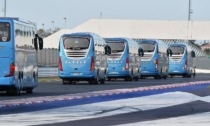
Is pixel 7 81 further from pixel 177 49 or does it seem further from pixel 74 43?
pixel 177 49

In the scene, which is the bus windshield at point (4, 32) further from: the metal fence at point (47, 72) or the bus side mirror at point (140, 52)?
the bus side mirror at point (140, 52)

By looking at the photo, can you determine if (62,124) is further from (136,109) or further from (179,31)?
(179,31)

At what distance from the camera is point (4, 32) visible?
98.5 feet

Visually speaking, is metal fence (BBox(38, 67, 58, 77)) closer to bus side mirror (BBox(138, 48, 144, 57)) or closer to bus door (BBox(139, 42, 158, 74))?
bus door (BBox(139, 42, 158, 74))

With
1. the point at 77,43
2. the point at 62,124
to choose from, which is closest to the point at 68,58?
the point at 77,43

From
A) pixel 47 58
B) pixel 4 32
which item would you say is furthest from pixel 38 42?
pixel 47 58

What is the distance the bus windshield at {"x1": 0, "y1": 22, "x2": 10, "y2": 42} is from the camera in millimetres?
29917

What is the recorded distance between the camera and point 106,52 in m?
51.1

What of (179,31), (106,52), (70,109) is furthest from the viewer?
(179,31)

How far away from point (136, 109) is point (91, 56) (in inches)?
948

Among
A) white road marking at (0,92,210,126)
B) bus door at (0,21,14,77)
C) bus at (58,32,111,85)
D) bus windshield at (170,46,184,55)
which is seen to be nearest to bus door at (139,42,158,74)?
bus windshield at (170,46,184,55)

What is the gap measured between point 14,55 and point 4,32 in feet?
2.81

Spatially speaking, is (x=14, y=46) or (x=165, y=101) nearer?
(x=165, y=101)

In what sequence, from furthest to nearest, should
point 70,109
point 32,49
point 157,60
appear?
point 157,60 < point 32,49 < point 70,109
